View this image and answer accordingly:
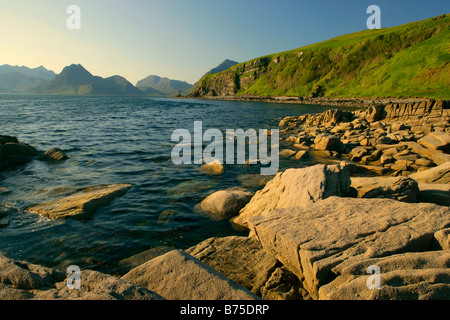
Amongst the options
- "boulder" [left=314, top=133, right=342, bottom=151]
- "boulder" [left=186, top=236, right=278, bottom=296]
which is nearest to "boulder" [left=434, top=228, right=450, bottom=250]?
"boulder" [left=186, top=236, right=278, bottom=296]

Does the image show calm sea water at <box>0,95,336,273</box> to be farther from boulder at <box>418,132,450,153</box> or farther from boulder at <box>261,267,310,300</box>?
boulder at <box>418,132,450,153</box>

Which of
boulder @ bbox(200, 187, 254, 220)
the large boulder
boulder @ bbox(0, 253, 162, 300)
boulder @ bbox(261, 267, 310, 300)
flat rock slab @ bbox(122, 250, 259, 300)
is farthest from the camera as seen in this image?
boulder @ bbox(200, 187, 254, 220)

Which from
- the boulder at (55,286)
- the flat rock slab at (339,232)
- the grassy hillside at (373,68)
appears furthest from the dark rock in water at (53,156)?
the grassy hillside at (373,68)

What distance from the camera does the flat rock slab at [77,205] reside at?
8.55m

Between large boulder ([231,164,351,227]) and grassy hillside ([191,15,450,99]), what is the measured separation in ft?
207

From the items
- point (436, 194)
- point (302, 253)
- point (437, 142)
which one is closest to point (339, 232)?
point (302, 253)

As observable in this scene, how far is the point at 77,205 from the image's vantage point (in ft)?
A: 29.2

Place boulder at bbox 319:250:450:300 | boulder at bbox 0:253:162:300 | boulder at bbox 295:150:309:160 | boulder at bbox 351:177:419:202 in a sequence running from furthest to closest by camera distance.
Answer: boulder at bbox 295:150:309:160
boulder at bbox 351:177:419:202
boulder at bbox 319:250:450:300
boulder at bbox 0:253:162:300

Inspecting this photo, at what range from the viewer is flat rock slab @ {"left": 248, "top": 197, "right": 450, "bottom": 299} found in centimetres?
455

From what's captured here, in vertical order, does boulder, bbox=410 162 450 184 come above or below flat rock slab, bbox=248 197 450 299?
above

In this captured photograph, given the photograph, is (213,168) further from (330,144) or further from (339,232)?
(330,144)

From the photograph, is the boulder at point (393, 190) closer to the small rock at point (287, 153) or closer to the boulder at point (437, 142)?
the small rock at point (287, 153)

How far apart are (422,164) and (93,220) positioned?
17.0 m

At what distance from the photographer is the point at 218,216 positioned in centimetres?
912
